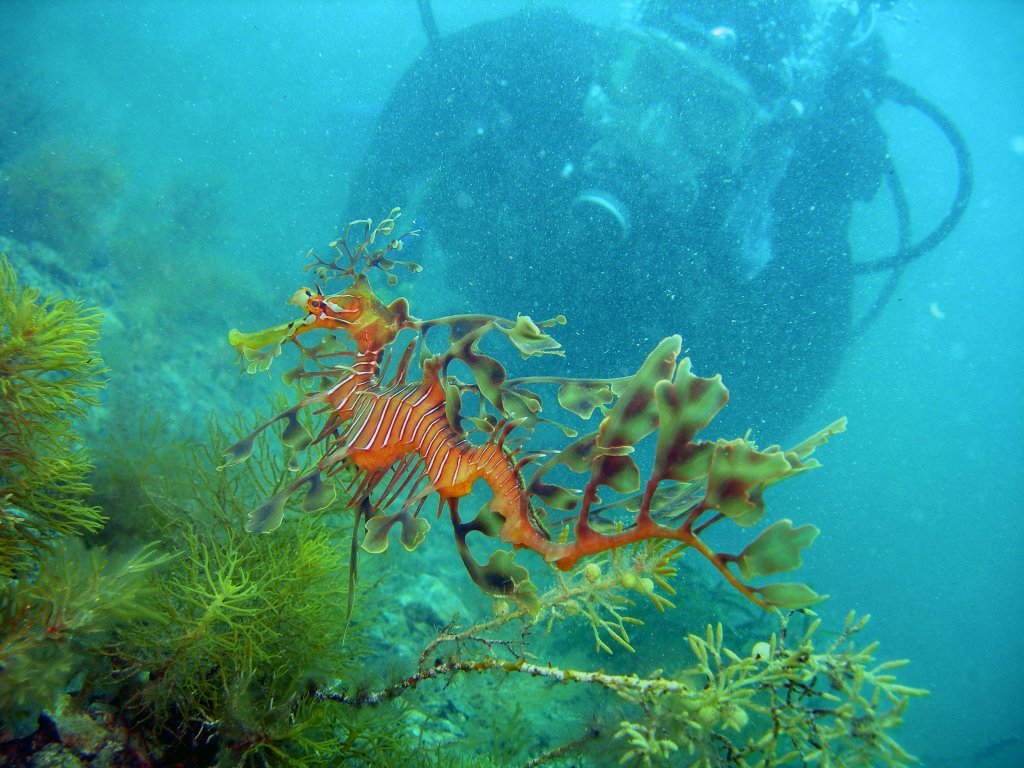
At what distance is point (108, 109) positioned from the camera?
2641 cm

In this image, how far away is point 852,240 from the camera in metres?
13.1

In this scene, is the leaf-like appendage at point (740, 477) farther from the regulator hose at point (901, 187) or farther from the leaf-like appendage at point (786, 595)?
the regulator hose at point (901, 187)

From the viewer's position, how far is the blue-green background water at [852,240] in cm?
1387

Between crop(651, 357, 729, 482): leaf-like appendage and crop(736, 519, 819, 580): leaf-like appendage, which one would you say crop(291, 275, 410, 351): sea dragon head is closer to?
crop(651, 357, 729, 482): leaf-like appendage

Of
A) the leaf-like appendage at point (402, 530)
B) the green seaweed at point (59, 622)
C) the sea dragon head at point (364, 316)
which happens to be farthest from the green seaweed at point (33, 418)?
the leaf-like appendage at point (402, 530)

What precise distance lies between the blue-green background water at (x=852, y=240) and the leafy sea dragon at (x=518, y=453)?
716 centimetres

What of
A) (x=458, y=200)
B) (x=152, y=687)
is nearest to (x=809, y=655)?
(x=152, y=687)

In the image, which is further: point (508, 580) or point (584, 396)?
point (584, 396)

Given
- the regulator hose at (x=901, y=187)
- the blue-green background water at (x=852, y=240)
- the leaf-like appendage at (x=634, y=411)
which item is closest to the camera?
the leaf-like appendage at (x=634, y=411)

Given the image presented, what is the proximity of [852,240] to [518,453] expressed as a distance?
1531 cm

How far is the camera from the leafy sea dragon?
105 centimetres

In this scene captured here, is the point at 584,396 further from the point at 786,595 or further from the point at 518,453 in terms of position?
the point at 786,595

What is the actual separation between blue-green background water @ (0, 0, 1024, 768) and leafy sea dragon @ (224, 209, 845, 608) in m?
7.16

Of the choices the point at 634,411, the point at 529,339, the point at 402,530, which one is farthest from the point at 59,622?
the point at 634,411
